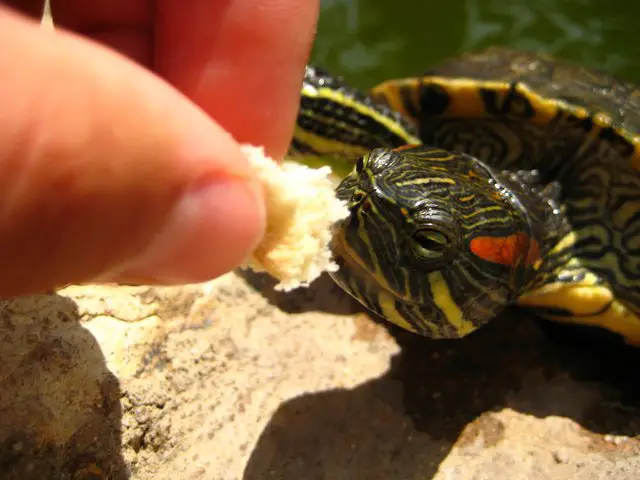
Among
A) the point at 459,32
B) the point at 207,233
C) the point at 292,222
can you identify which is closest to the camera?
the point at 207,233

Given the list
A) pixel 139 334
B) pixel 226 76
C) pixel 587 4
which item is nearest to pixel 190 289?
pixel 139 334

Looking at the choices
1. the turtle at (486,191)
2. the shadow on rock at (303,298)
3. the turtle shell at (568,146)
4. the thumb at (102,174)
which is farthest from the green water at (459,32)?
the thumb at (102,174)

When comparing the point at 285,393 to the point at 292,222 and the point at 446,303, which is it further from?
the point at 292,222

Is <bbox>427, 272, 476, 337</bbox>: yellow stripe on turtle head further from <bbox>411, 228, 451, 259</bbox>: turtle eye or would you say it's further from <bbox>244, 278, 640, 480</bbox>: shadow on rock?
<bbox>244, 278, 640, 480</bbox>: shadow on rock

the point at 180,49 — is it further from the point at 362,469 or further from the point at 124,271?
the point at 362,469

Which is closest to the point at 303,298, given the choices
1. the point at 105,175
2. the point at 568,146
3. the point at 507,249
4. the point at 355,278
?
the point at 355,278

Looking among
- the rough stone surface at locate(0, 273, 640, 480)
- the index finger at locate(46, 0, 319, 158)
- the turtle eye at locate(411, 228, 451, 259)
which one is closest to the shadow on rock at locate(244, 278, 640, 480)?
the rough stone surface at locate(0, 273, 640, 480)

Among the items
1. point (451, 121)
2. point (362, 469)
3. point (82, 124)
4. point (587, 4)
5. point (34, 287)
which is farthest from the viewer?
point (587, 4)
